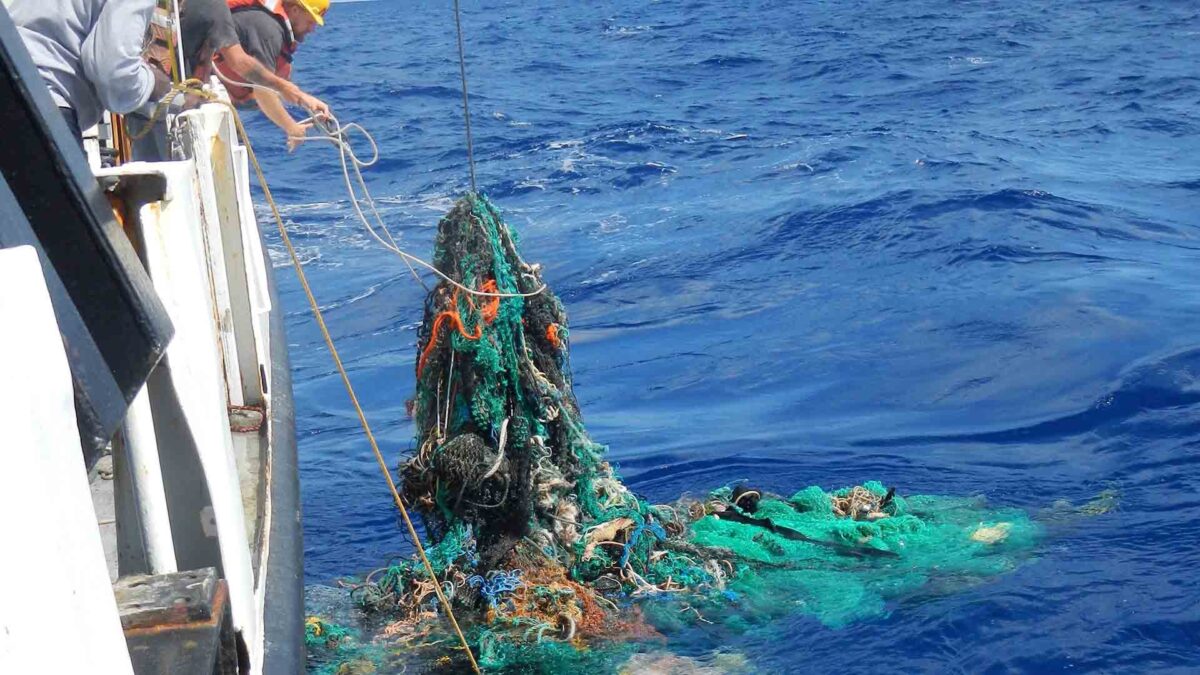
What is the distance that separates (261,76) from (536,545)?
282cm

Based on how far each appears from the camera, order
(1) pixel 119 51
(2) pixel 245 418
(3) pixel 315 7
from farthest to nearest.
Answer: (3) pixel 315 7 < (2) pixel 245 418 < (1) pixel 119 51

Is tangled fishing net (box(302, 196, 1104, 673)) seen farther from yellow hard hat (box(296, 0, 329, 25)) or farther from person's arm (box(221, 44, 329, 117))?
yellow hard hat (box(296, 0, 329, 25))

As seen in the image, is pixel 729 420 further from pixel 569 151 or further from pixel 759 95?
pixel 759 95

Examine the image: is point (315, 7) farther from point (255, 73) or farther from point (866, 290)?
point (866, 290)

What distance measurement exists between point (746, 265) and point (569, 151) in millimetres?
6418

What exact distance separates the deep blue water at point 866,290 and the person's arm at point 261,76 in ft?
7.46

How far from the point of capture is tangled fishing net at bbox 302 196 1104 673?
4.43m

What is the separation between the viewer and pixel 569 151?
17.6 meters

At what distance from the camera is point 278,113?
601 cm

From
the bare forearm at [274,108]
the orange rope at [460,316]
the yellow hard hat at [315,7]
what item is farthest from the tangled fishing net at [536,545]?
the yellow hard hat at [315,7]

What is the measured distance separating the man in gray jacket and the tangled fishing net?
48.3 inches

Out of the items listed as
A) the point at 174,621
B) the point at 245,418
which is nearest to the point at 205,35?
the point at 245,418

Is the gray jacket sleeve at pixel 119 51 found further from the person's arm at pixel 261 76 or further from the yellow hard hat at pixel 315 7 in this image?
the yellow hard hat at pixel 315 7

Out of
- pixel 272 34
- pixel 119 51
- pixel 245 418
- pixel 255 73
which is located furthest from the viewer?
pixel 272 34
